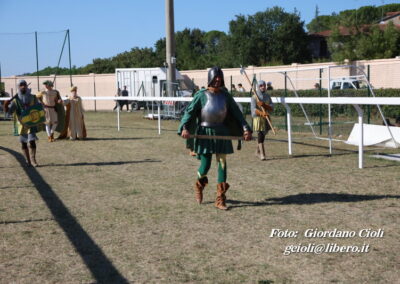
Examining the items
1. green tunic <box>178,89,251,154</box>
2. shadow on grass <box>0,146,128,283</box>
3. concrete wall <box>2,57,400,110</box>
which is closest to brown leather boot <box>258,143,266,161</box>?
green tunic <box>178,89,251,154</box>

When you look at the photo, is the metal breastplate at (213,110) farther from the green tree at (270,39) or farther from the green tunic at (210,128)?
the green tree at (270,39)

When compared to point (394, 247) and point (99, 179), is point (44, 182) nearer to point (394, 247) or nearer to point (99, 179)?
point (99, 179)

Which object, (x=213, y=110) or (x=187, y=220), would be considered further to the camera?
(x=213, y=110)

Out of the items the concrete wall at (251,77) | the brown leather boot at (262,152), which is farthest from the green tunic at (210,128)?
the concrete wall at (251,77)

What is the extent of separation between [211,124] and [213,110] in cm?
18

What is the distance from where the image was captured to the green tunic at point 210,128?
653 cm

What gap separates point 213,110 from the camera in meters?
6.57

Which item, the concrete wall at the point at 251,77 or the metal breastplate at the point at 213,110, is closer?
the metal breastplate at the point at 213,110

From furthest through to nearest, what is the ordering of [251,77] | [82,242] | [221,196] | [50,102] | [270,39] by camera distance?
[270,39], [251,77], [50,102], [221,196], [82,242]

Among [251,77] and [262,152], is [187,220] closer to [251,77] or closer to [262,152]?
[262,152]

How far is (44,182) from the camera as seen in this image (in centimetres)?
848

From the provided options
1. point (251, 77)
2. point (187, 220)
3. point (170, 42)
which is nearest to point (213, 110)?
point (187, 220)

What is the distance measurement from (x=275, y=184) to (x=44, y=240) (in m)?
3.88

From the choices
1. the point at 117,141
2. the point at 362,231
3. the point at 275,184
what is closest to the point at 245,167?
the point at 275,184
